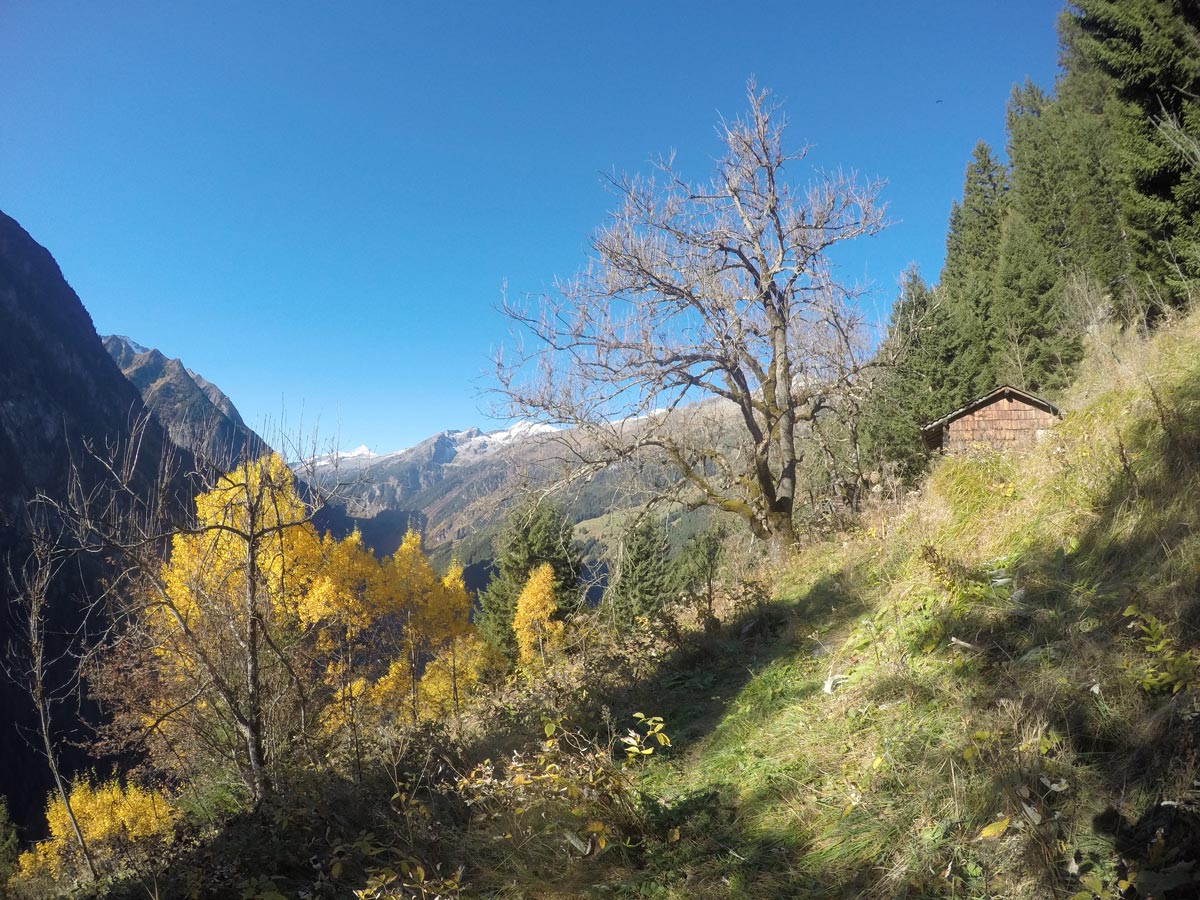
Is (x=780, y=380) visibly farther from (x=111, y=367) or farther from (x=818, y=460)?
(x=111, y=367)

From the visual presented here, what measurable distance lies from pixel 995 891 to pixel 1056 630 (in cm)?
147

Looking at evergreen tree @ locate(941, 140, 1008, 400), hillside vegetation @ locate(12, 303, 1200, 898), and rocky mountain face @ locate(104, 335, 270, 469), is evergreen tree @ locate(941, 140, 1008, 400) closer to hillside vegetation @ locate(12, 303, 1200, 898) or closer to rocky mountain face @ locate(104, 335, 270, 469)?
hillside vegetation @ locate(12, 303, 1200, 898)

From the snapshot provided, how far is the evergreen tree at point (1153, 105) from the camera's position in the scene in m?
12.5

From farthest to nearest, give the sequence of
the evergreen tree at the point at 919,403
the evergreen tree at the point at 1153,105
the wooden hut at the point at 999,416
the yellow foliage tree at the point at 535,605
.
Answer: the yellow foliage tree at the point at 535,605, the evergreen tree at the point at 919,403, the wooden hut at the point at 999,416, the evergreen tree at the point at 1153,105

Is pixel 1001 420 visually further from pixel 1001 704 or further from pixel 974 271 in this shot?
pixel 1001 704

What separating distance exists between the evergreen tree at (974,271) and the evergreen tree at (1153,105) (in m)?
4.63

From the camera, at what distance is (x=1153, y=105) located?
13.5 meters

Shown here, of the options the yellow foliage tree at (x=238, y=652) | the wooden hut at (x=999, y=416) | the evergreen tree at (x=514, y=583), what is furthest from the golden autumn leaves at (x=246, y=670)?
the wooden hut at (x=999, y=416)

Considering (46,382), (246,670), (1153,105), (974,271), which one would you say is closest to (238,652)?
(246,670)

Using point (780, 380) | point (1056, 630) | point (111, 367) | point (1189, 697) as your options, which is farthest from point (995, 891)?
point (111, 367)

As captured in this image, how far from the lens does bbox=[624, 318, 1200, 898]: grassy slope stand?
6.85 feet

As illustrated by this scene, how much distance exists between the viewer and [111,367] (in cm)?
11488

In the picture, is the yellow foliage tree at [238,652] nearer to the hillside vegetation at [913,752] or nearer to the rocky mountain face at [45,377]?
the hillside vegetation at [913,752]

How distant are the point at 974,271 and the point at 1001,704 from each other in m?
35.3
